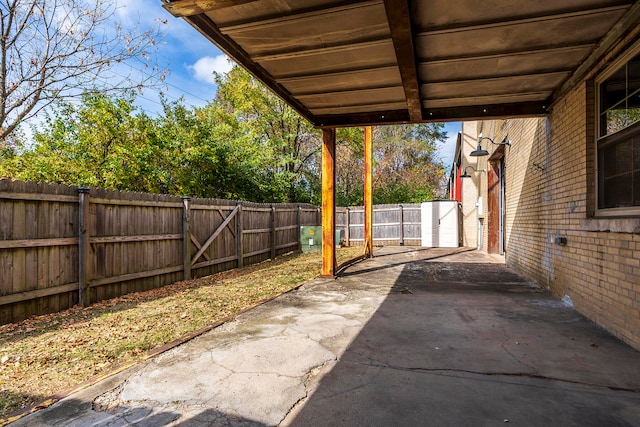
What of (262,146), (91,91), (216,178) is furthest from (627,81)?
(262,146)

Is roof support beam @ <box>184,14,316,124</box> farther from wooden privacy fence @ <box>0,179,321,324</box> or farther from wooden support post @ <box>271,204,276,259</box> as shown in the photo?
wooden support post @ <box>271,204,276,259</box>

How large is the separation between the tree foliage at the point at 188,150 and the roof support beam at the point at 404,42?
9.82 m

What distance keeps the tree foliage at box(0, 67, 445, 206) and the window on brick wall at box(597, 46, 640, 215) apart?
12062mm

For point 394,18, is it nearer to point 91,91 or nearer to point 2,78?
point 91,91

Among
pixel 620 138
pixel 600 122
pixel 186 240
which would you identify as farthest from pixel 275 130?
pixel 620 138

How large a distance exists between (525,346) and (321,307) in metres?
2.60

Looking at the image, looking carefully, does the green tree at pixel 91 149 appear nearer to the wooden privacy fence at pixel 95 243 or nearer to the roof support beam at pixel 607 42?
the wooden privacy fence at pixel 95 243

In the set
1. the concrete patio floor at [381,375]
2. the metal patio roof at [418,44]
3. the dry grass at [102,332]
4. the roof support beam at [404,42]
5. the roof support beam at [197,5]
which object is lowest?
the dry grass at [102,332]

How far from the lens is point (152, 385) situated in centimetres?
261

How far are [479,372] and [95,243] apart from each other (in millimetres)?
5430

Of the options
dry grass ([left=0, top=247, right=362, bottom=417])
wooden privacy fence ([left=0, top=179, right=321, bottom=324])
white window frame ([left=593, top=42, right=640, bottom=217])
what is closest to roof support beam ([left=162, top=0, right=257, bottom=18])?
wooden privacy fence ([left=0, top=179, right=321, bottom=324])

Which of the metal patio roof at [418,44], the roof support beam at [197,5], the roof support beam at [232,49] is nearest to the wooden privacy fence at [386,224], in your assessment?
the metal patio roof at [418,44]

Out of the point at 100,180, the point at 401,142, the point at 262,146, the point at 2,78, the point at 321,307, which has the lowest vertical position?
the point at 321,307

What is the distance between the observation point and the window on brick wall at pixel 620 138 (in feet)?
11.5
